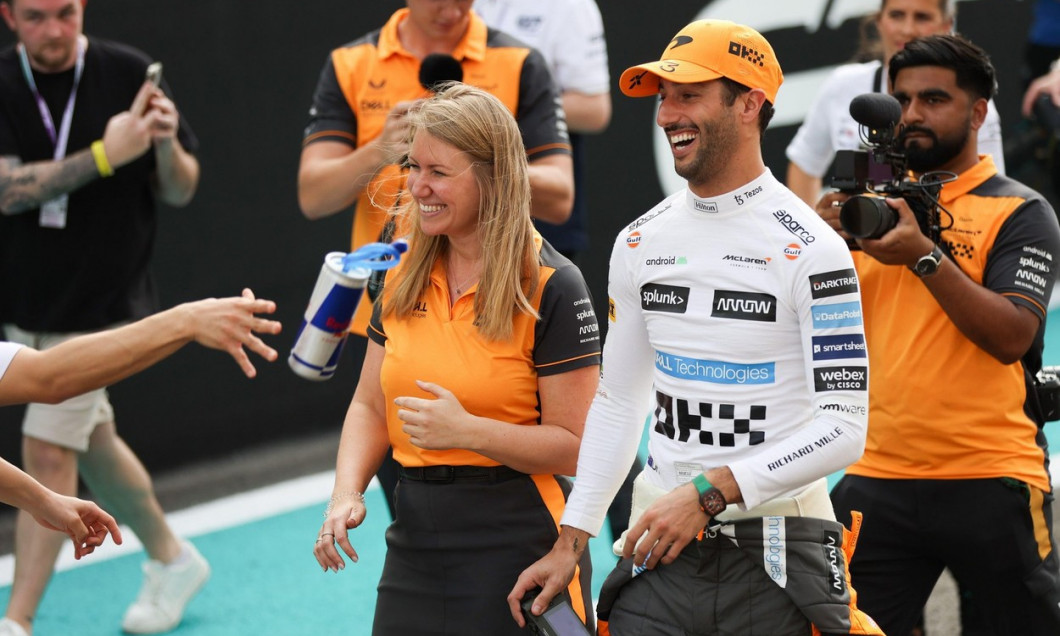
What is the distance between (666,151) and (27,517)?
4.55m

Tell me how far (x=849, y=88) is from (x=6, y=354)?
10.4 feet

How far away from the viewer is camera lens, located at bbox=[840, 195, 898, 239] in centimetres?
382

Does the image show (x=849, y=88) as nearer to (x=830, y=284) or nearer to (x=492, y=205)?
(x=492, y=205)

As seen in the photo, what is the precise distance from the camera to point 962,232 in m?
4.24

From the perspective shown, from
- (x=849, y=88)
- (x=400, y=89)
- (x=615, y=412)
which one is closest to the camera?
(x=615, y=412)

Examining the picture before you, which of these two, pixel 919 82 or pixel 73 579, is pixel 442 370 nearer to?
pixel 919 82

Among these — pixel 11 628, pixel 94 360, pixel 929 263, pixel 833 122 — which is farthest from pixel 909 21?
pixel 11 628

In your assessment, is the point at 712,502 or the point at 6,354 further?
the point at 6,354

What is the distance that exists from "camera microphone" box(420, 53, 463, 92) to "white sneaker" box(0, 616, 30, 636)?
2537 mm

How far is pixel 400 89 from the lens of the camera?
17.2 ft

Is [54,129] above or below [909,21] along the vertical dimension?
below

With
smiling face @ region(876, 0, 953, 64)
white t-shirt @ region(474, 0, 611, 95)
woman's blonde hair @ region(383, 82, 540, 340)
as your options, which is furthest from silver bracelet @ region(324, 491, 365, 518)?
smiling face @ region(876, 0, 953, 64)

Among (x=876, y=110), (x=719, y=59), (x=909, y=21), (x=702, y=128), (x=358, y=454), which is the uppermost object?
(x=719, y=59)

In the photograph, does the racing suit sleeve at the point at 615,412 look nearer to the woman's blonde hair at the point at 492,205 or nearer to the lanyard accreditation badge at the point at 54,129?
the woman's blonde hair at the point at 492,205
